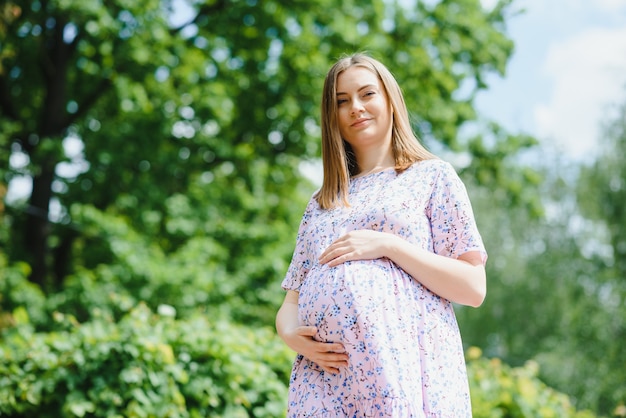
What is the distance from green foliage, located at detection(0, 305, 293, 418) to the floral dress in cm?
177

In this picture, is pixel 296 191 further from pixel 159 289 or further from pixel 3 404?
pixel 3 404

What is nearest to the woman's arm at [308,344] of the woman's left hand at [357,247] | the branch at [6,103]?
the woman's left hand at [357,247]

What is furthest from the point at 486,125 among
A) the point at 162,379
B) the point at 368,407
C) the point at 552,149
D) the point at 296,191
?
the point at 552,149

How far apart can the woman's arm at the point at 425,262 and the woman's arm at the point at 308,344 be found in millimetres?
189

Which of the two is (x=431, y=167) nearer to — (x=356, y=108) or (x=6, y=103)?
(x=356, y=108)

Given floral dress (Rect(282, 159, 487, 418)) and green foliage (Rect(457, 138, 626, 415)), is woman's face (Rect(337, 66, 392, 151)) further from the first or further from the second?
green foliage (Rect(457, 138, 626, 415))

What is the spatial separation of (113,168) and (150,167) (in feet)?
1.57

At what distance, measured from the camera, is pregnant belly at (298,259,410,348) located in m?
1.71

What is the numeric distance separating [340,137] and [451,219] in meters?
0.40

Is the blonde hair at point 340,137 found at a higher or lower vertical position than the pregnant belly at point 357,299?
higher

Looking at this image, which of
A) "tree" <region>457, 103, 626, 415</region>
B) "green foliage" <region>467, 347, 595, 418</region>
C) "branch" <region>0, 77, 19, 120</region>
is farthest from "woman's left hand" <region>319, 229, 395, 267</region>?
"tree" <region>457, 103, 626, 415</region>

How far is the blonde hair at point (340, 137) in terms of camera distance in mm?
2008

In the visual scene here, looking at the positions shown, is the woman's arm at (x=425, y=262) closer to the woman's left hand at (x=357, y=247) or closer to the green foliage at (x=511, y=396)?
the woman's left hand at (x=357, y=247)

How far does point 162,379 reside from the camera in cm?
350
